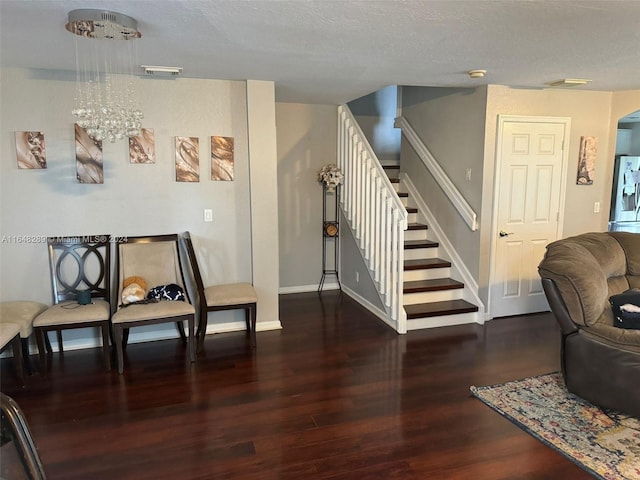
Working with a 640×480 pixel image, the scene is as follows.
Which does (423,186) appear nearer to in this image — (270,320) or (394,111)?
Answer: (394,111)

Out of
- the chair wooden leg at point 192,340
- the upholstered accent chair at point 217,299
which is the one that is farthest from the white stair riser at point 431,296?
the chair wooden leg at point 192,340

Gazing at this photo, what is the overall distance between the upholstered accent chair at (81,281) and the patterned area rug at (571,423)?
2857 millimetres

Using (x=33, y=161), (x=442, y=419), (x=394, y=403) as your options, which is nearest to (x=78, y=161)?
(x=33, y=161)

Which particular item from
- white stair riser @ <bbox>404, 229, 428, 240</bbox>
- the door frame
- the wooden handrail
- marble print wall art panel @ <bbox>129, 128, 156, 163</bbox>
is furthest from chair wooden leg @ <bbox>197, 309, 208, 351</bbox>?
the door frame

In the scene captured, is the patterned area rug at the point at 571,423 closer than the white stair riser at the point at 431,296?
Yes

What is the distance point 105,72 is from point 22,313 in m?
1.99

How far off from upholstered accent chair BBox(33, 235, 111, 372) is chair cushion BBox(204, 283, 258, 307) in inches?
31.6

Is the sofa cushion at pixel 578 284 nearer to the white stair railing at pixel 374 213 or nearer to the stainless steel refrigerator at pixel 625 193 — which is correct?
the white stair railing at pixel 374 213

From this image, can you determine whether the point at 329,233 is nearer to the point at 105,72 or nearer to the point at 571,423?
the point at 105,72

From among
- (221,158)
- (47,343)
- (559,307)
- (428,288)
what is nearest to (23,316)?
(47,343)

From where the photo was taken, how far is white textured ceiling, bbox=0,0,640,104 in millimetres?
2189

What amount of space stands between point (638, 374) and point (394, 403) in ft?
4.75

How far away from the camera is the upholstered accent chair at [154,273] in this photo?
346 cm

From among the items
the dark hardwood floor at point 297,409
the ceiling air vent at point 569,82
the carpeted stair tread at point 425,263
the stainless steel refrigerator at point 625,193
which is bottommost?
the dark hardwood floor at point 297,409
